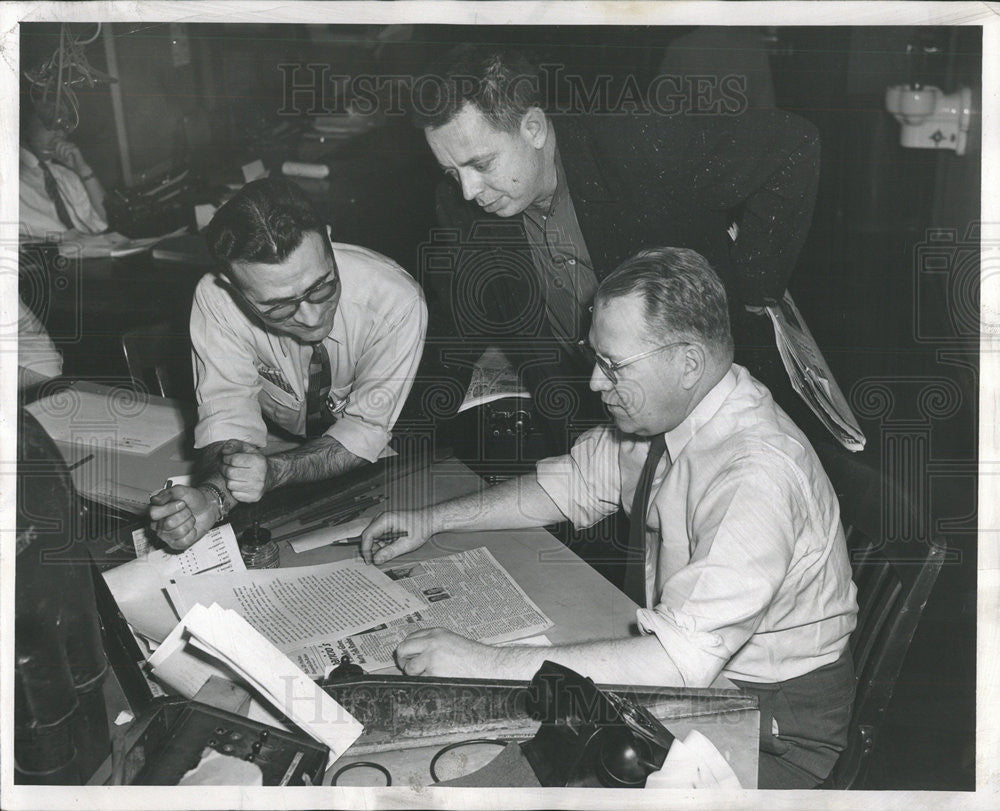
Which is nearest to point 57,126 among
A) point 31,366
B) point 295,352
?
point 31,366

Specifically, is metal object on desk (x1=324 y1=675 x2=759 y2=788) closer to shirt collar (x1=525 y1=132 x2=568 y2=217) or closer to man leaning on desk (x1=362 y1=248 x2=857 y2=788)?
man leaning on desk (x1=362 y1=248 x2=857 y2=788)

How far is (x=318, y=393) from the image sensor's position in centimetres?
224

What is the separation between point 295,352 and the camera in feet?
7.23

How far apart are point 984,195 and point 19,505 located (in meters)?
1.97

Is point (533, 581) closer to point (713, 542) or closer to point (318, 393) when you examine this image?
point (713, 542)

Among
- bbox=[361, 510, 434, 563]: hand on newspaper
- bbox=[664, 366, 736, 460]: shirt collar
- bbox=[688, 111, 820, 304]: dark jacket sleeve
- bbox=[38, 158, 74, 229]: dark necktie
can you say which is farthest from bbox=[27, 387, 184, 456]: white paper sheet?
bbox=[688, 111, 820, 304]: dark jacket sleeve

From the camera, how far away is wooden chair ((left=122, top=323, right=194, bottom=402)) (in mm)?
2338

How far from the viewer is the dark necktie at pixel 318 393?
2.22 m

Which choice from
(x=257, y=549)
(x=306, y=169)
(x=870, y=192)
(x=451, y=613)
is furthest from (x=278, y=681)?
(x=306, y=169)

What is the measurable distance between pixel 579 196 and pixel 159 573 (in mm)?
1270

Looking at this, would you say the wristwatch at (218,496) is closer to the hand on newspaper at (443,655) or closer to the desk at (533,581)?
the desk at (533,581)

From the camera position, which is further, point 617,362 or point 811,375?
point 811,375

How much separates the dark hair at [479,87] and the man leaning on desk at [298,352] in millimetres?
439

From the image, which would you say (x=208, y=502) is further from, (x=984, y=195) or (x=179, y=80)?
(x=984, y=195)
